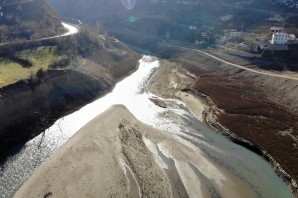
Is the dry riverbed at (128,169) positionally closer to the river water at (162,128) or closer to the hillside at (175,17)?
the river water at (162,128)

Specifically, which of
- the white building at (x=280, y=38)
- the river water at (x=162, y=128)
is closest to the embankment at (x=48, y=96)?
the river water at (x=162, y=128)

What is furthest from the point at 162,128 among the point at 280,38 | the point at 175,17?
the point at 175,17

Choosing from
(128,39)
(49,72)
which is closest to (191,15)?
(128,39)

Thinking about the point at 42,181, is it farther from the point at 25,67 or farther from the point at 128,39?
the point at 128,39

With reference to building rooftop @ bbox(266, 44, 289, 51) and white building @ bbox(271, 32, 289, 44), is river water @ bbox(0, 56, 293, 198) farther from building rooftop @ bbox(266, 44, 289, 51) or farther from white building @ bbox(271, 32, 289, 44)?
white building @ bbox(271, 32, 289, 44)

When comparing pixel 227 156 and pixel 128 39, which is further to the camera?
pixel 128 39

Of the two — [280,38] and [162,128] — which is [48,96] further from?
[280,38]
